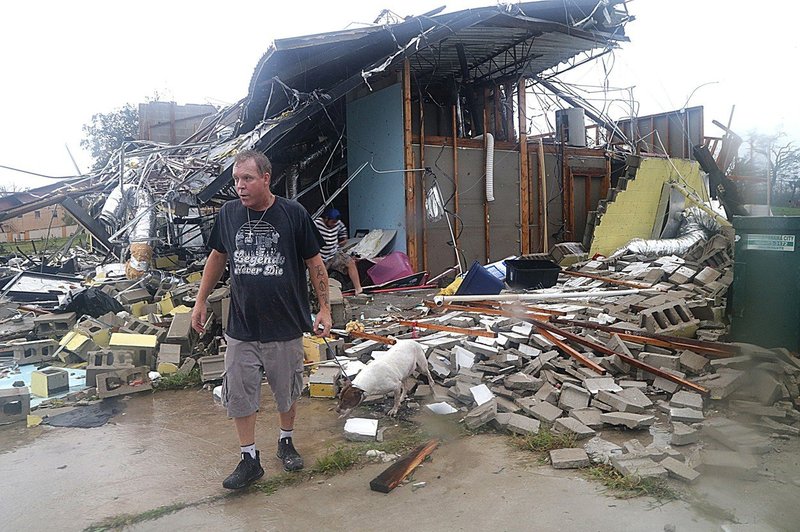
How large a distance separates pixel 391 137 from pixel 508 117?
3349mm

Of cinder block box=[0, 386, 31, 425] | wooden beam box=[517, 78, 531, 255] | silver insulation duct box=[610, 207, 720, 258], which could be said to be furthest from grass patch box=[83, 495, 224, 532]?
wooden beam box=[517, 78, 531, 255]

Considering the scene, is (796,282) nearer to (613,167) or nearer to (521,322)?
(521,322)

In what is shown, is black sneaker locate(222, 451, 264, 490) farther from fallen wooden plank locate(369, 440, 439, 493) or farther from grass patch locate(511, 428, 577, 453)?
grass patch locate(511, 428, 577, 453)

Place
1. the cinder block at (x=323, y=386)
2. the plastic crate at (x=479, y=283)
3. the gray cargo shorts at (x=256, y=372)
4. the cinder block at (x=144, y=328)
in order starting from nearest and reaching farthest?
the gray cargo shorts at (x=256, y=372) < the cinder block at (x=323, y=386) < the cinder block at (x=144, y=328) < the plastic crate at (x=479, y=283)

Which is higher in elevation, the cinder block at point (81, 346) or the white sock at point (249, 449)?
the cinder block at point (81, 346)

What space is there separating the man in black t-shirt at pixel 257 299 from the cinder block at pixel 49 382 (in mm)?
3070

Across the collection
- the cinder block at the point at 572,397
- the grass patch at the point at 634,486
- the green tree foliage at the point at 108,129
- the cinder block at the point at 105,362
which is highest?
the green tree foliage at the point at 108,129

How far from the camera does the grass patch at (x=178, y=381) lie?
229 inches

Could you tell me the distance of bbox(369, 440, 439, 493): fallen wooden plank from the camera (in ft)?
10.9

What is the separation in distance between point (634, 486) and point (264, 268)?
2591 millimetres

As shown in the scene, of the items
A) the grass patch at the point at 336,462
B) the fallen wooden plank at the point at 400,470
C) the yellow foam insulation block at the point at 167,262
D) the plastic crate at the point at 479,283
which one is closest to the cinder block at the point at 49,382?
the grass patch at the point at 336,462

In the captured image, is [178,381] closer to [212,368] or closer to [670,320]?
[212,368]

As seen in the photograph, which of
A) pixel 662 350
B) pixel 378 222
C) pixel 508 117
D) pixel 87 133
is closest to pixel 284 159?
pixel 378 222

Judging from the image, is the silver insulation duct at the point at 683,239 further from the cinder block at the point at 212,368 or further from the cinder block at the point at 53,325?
the cinder block at the point at 53,325
